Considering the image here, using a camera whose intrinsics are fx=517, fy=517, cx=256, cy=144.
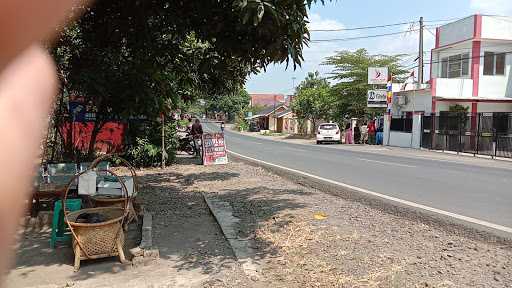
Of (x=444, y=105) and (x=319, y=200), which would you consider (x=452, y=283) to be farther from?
(x=444, y=105)

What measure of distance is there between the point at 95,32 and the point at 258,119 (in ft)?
256

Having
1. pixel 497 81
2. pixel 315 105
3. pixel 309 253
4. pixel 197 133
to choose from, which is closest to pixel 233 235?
pixel 309 253

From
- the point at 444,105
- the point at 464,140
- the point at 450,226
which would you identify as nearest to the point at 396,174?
the point at 450,226

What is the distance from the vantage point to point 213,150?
15656mm

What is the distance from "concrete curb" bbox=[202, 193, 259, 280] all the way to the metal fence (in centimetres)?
1811

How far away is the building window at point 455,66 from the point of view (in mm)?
29016

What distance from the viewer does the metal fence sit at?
2308 centimetres

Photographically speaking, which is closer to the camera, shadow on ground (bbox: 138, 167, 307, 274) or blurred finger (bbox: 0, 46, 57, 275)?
blurred finger (bbox: 0, 46, 57, 275)

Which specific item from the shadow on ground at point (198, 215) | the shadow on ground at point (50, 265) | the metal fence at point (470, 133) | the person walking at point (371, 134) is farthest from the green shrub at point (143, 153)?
the person walking at point (371, 134)

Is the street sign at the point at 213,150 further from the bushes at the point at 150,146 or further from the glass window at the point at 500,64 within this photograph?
the glass window at the point at 500,64

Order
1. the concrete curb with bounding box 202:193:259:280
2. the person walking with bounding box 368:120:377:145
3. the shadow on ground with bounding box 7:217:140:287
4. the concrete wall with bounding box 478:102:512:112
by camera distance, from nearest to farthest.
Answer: the shadow on ground with bounding box 7:217:140:287 < the concrete curb with bounding box 202:193:259:280 < the concrete wall with bounding box 478:102:512:112 < the person walking with bounding box 368:120:377:145

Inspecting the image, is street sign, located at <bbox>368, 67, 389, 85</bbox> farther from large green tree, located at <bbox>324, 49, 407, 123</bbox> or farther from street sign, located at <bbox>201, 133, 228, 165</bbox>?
street sign, located at <bbox>201, 133, 228, 165</bbox>

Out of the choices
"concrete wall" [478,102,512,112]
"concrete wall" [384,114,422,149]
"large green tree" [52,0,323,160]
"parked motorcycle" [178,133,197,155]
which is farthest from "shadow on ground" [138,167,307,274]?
"concrete wall" [478,102,512,112]

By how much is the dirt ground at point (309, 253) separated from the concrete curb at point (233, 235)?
8cm
